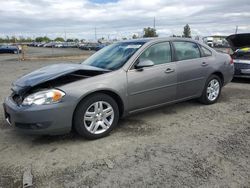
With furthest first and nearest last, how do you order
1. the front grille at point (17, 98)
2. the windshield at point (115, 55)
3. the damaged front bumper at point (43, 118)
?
the windshield at point (115, 55), the front grille at point (17, 98), the damaged front bumper at point (43, 118)

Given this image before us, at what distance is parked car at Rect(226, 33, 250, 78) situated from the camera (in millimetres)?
8227

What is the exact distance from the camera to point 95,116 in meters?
3.93

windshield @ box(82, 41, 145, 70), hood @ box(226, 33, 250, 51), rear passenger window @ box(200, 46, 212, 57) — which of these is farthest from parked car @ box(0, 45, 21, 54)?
rear passenger window @ box(200, 46, 212, 57)

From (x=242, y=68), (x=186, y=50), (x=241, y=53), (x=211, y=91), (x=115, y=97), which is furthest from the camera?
(x=241, y=53)

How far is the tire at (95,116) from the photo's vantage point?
378cm

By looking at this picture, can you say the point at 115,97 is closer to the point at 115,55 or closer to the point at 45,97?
the point at 115,55

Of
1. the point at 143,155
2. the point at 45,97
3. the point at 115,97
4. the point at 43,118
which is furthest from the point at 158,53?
the point at 43,118

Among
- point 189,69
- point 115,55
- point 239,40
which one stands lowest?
point 189,69

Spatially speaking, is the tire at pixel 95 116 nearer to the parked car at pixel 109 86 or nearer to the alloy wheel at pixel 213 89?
the parked car at pixel 109 86

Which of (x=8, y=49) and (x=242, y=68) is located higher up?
(x=8, y=49)

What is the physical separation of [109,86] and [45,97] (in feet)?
3.06

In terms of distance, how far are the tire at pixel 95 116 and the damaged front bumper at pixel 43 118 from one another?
0.14 m

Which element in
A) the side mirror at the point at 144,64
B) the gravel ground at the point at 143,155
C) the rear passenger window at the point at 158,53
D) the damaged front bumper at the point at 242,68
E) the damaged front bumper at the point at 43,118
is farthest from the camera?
the damaged front bumper at the point at 242,68

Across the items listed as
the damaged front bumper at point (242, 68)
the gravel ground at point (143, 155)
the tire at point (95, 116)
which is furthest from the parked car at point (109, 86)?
the damaged front bumper at point (242, 68)
